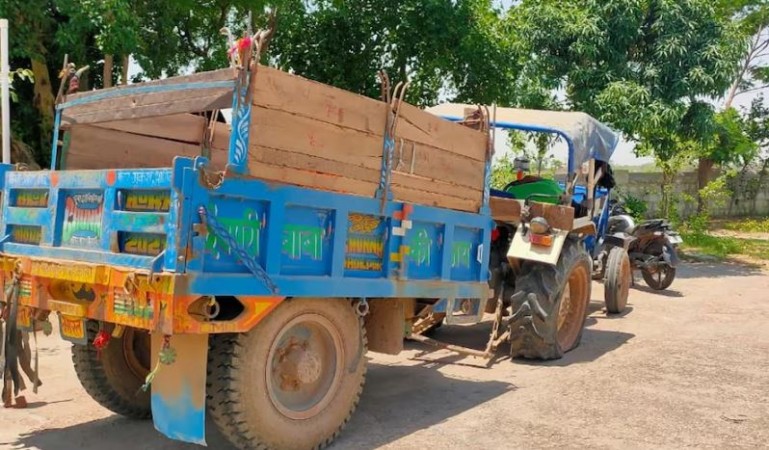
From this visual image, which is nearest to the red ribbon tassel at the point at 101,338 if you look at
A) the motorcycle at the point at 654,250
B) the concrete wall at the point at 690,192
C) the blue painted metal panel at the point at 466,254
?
the blue painted metal panel at the point at 466,254

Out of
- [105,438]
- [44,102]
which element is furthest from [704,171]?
[105,438]

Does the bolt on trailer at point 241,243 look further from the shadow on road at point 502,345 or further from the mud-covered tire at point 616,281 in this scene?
the mud-covered tire at point 616,281

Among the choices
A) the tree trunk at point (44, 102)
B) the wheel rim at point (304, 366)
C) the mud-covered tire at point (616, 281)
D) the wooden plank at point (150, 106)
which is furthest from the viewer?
the tree trunk at point (44, 102)

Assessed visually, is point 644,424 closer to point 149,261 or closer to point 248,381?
point 248,381

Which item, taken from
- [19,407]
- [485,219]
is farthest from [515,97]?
[19,407]

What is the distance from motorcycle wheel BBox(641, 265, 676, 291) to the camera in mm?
11664

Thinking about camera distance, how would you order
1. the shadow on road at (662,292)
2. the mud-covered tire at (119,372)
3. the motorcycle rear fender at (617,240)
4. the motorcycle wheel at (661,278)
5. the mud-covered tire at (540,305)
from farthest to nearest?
the motorcycle wheel at (661,278) → the shadow on road at (662,292) → the motorcycle rear fender at (617,240) → the mud-covered tire at (540,305) → the mud-covered tire at (119,372)

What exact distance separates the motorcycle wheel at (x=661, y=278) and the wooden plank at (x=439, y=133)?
7.23 metres

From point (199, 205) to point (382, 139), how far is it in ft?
4.70

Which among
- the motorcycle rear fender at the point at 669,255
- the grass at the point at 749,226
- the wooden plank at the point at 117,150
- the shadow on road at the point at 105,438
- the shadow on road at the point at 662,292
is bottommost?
the shadow on road at the point at 105,438

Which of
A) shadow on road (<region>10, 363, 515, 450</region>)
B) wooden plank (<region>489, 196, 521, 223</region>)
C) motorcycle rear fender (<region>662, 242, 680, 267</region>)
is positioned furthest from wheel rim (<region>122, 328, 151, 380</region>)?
motorcycle rear fender (<region>662, 242, 680, 267</region>)

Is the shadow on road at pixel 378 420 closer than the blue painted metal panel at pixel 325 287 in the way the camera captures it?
No

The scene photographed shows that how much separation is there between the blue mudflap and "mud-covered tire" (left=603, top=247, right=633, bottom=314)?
22.1 ft

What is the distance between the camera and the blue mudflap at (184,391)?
358 centimetres
